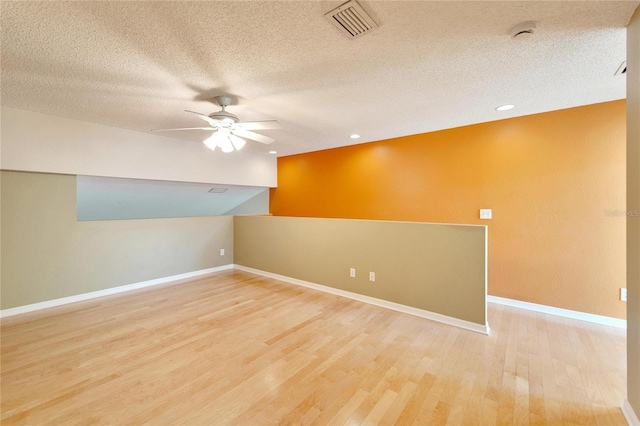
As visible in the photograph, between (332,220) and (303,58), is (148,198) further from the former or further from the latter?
(303,58)

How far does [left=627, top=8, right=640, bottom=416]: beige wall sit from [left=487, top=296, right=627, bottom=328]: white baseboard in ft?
5.54

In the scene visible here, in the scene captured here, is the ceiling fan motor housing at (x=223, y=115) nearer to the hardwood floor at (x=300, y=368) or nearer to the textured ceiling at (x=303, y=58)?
the textured ceiling at (x=303, y=58)

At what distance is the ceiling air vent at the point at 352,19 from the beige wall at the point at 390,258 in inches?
88.1

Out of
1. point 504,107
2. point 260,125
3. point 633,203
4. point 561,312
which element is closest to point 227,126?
point 260,125

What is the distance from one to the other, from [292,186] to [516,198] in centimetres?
399

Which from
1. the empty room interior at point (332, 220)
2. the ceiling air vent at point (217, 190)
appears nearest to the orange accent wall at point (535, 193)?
→ the empty room interior at point (332, 220)

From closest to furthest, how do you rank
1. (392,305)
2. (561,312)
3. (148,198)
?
(561,312) → (392,305) → (148,198)

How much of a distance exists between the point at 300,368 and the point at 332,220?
2.22 m

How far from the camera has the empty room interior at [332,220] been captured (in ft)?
5.37

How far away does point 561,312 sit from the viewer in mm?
3100

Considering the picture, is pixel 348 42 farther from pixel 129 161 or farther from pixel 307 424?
pixel 129 161

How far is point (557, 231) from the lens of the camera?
311 centimetres

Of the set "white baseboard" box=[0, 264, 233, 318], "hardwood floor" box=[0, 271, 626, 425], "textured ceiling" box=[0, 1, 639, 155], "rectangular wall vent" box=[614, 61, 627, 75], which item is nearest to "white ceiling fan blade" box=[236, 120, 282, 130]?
"textured ceiling" box=[0, 1, 639, 155]

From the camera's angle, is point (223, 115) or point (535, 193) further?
point (535, 193)
